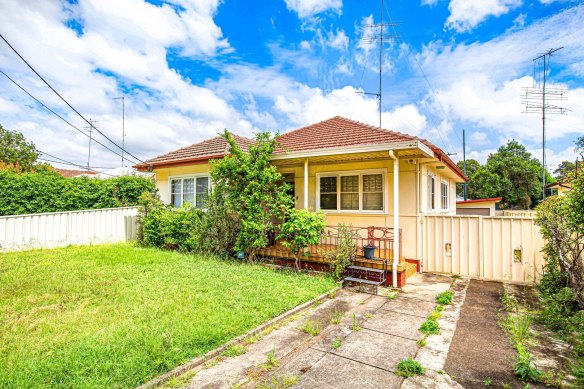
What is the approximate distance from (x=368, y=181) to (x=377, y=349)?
5.30 m

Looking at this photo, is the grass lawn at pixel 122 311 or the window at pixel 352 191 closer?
the grass lawn at pixel 122 311

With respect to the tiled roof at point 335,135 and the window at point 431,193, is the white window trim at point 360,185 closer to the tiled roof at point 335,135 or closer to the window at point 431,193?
the tiled roof at point 335,135

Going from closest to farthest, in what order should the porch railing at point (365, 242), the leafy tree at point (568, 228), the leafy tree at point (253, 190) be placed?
the leafy tree at point (568, 228) → the porch railing at point (365, 242) → the leafy tree at point (253, 190)

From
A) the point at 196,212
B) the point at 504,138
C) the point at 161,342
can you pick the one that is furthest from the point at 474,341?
the point at 504,138

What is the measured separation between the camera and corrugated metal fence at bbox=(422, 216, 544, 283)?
21.5ft

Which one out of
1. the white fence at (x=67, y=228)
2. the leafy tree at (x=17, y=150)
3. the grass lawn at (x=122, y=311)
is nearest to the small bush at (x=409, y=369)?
the grass lawn at (x=122, y=311)

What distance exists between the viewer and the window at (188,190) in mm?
10531

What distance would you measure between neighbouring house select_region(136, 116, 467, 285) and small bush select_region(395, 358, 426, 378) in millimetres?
3316

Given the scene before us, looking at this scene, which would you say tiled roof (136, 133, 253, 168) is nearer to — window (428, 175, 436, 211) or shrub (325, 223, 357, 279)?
shrub (325, 223, 357, 279)

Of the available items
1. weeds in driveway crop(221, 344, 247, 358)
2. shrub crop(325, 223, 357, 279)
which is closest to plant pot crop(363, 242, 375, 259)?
shrub crop(325, 223, 357, 279)

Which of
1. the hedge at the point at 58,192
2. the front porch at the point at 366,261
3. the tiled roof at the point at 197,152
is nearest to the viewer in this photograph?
the front porch at the point at 366,261

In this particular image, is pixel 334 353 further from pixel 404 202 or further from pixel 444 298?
pixel 404 202

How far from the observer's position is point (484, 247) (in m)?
7.02

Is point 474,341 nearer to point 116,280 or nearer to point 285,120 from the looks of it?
point 116,280
